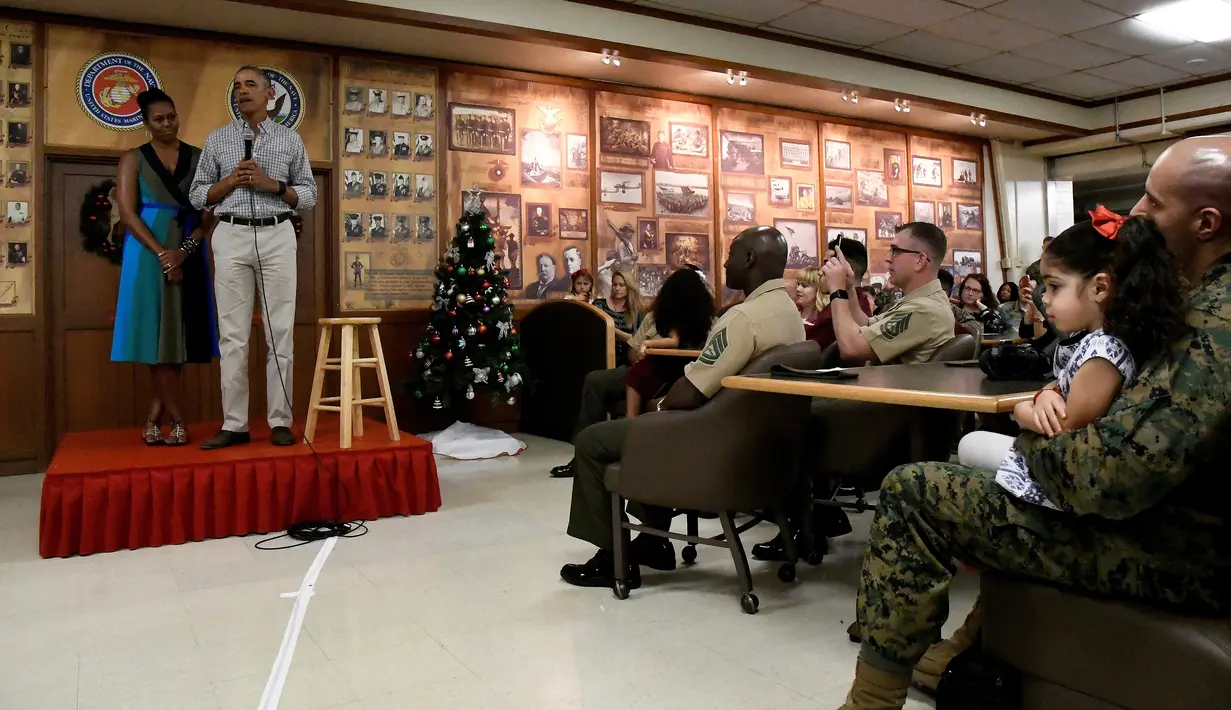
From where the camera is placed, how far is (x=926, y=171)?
Result: 32.3 feet

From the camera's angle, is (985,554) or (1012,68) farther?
(1012,68)

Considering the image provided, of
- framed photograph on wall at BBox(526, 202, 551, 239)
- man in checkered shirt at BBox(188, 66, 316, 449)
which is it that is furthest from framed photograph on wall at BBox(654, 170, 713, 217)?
man in checkered shirt at BBox(188, 66, 316, 449)

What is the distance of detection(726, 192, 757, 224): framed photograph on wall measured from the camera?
27.3 feet

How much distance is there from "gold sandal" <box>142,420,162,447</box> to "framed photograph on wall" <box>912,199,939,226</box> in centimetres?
831

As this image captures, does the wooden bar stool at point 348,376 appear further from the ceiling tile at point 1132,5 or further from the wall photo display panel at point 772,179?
the ceiling tile at point 1132,5

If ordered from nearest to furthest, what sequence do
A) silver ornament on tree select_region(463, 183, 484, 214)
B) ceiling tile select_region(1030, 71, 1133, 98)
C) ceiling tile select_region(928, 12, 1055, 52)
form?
silver ornament on tree select_region(463, 183, 484, 214)
ceiling tile select_region(928, 12, 1055, 52)
ceiling tile select_region(1030, 71, 1133, 98)

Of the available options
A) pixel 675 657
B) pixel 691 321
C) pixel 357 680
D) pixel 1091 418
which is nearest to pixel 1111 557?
pixel 1091 418

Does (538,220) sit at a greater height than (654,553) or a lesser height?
greater

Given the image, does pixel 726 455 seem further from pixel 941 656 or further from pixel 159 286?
pixel 159 286

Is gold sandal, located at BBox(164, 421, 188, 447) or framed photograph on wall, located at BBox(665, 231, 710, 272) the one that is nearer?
gold sandal, located at BBox(164, 421, 188, 447)

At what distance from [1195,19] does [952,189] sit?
3159 mm

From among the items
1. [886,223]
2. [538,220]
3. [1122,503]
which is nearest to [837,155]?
[886,223]

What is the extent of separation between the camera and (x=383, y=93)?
6551mm

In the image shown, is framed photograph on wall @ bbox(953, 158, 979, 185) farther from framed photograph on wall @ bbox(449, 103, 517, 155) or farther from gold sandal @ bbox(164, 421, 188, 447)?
gold sandal @ bbox(164, 421, 188, 447)
